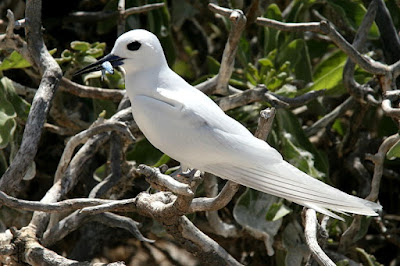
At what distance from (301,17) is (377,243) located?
3.94 feet

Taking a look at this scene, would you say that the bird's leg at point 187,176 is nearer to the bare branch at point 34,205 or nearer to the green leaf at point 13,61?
the bare branch at point 34,205

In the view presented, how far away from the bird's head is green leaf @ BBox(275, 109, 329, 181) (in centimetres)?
89

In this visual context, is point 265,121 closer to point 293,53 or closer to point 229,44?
point 229,44

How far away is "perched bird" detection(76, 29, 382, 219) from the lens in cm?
215

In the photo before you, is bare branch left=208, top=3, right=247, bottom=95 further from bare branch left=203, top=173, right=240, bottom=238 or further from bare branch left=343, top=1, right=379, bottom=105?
bare branch left=343, top=1, right=379, bottom=105

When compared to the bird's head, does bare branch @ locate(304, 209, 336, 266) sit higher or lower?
lower

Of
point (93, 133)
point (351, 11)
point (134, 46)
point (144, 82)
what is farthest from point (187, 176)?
point (351, 11)

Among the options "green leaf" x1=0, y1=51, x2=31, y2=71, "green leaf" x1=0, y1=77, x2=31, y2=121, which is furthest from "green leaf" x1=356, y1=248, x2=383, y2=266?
"green leaf" x1=0, y1=51, x2=31, y2=71

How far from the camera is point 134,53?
2.28 metres

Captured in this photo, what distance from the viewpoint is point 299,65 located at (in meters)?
3.37

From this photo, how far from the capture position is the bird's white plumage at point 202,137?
7.07 ft

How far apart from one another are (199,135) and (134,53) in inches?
13.4

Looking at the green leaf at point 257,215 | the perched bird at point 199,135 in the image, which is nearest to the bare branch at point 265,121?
the perched bird at point 199,135

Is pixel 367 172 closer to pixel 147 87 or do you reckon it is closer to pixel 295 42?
pixel 295 42
